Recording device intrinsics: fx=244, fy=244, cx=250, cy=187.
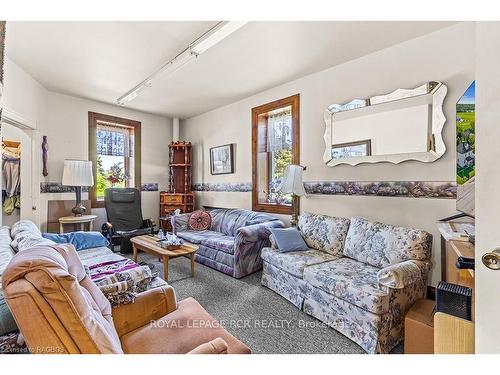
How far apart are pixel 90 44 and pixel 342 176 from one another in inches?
123

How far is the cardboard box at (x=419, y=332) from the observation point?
1.55 metres

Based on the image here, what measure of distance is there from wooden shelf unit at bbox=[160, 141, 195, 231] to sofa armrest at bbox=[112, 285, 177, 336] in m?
3.47

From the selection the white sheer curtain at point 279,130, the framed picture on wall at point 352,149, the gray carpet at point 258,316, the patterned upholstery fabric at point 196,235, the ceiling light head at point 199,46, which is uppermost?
the ceiling light head at point 199,46

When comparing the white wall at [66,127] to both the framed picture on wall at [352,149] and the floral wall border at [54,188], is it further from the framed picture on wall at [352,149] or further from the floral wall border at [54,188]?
the framed picture on wall at [352,149]

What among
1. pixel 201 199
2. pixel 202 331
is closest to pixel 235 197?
pixel 201 199

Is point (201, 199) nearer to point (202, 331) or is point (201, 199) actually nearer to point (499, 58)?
point (202, 331)

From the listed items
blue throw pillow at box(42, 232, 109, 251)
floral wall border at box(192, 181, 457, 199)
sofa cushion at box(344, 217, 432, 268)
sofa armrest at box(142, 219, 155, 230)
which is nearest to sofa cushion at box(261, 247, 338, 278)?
sofa cushion at box(344, 217, 432, 268)

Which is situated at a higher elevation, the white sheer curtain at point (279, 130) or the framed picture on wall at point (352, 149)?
the white sheer curtain at point (279, 130)

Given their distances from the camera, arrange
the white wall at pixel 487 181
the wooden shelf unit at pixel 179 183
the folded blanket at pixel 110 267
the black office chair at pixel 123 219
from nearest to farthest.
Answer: the white wall at pixel 487 181
the folded blanket at pixel 110 267
the black office chair at pixel 123 219
the wooden shelf unit at pixel 179 183

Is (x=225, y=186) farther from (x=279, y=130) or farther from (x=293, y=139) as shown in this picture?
(x=293, y=139)

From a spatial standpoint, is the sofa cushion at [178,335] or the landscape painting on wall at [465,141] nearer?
the sofa cushion at [178,335]

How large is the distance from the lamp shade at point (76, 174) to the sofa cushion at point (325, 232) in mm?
3394

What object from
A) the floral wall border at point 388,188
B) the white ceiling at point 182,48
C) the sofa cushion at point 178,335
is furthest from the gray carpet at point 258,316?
the white ceiling at point 182,48

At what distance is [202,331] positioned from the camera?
131 cm
